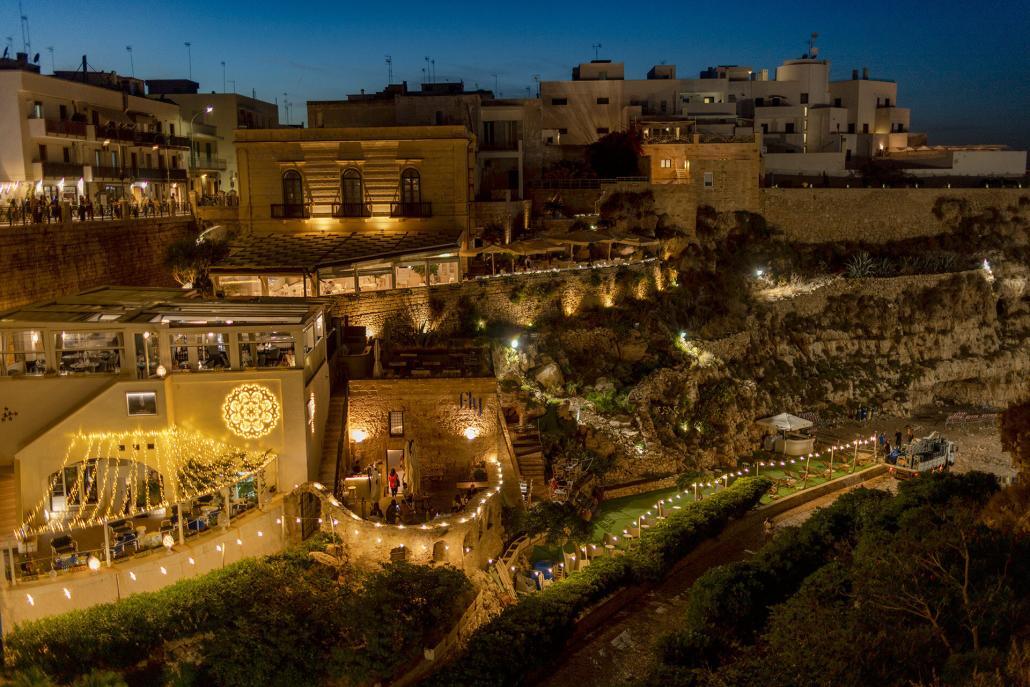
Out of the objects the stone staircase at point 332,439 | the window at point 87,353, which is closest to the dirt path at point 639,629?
the stone staircase at point 332,439

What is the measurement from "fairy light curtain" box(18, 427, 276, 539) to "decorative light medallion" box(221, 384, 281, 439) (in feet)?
1.48

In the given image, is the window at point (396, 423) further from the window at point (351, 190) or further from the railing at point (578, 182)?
the railing at point (578, 182)

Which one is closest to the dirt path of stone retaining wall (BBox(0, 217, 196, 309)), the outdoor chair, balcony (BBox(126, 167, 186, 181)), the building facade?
the outdoor chair

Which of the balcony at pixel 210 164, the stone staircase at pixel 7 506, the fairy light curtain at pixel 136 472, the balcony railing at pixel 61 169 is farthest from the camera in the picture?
the balcony at pixel 210 164

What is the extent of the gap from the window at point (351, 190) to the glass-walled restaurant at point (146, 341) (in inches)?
494

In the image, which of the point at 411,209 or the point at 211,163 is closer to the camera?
the point at 411,209

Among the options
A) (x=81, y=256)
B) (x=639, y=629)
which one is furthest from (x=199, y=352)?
(x=81, y=256)

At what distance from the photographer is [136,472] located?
1633 cm

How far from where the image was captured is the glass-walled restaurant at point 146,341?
16.3 m

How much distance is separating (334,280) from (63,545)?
464 inches

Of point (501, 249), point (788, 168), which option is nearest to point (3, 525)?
point (501, 249)

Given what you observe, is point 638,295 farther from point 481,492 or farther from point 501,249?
point 481,492

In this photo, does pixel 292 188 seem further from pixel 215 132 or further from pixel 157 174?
pixel 215 132

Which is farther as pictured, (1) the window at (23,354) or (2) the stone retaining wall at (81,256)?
(2) the stone retaining wall at (81,256)
